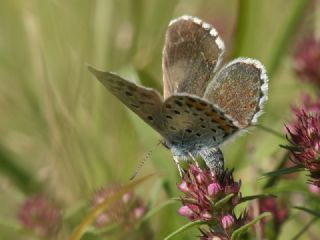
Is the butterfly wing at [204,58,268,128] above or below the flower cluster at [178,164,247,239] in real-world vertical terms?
above

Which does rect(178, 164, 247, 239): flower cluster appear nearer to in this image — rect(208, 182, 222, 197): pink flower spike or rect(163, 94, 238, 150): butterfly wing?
rect(208, 182, 222, 197): pink flower spike

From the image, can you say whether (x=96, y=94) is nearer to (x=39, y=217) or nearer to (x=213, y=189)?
(x=39, y=217)

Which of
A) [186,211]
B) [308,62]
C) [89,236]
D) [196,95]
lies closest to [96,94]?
[308,62]

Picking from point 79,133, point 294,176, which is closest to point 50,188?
point 79,133

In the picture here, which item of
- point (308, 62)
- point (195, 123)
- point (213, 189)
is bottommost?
point (308, 62)

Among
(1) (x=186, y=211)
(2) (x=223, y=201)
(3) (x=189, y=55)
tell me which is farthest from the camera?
(3) (x=189, y=55)

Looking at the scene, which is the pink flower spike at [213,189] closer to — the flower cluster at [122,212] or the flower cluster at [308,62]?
the flower cluster at [122,212]

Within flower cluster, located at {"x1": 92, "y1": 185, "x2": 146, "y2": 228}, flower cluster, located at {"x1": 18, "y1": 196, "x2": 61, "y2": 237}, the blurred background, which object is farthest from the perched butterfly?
flower cluster, located at {"x1": 18, "y1": 196, "x2": 61, "y2": 237}
